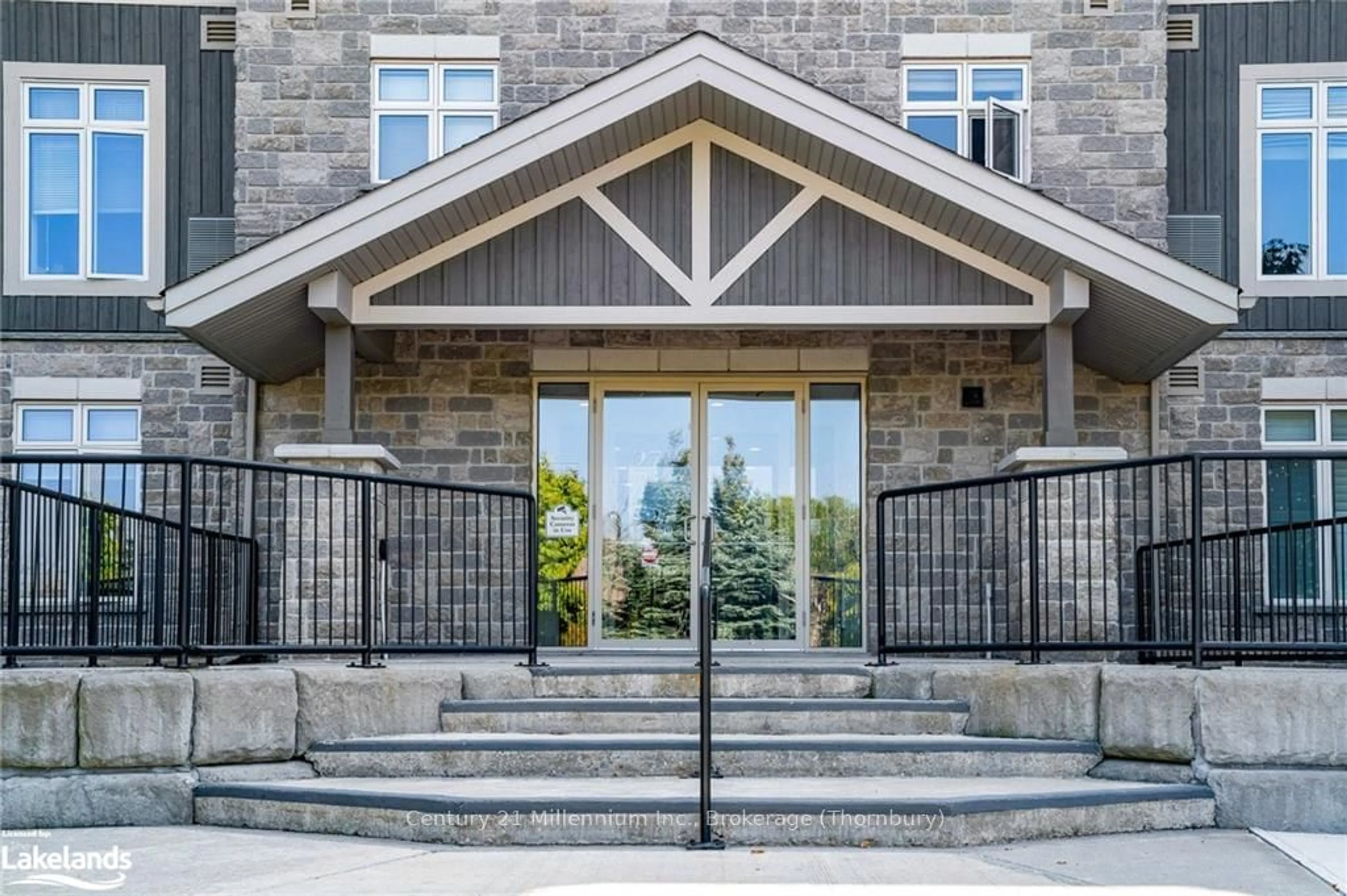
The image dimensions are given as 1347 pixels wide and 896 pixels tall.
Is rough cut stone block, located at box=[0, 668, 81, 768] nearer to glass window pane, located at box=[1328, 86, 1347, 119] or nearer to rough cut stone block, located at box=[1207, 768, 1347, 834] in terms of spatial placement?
rough cut stone block, located at box=[1207, 768, 1347, 834]

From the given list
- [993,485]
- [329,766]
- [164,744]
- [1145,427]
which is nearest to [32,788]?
[164,744]

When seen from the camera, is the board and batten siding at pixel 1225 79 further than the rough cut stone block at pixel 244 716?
Yes

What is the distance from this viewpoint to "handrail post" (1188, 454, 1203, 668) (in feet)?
26.6

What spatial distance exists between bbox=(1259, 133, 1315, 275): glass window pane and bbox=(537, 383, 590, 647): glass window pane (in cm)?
618

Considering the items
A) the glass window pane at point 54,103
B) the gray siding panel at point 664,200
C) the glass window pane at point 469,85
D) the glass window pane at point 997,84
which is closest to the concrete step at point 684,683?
the gray siding panel at point 664,200

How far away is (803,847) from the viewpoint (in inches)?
282

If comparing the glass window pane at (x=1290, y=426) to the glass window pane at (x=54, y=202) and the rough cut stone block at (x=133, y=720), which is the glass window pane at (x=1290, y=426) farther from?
the glass window pane at (x=54, y=202)

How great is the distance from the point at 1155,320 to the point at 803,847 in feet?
19.5

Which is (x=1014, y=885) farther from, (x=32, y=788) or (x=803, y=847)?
(x=32, y=788)

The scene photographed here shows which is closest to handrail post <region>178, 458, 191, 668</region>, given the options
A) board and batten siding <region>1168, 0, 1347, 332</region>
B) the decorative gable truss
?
the decorative gable truss

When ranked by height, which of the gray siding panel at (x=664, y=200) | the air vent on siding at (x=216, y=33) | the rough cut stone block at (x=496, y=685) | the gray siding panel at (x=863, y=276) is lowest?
the rough cut stone block at (x=496, y=685)

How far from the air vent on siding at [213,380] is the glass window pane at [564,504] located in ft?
9.07

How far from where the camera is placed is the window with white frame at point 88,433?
13.5m

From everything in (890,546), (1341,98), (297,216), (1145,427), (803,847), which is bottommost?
(803,847)
